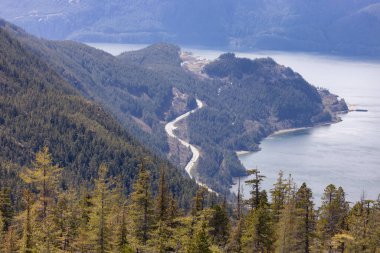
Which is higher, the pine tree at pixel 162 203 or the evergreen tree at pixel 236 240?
the pine tree at pixel 162 203

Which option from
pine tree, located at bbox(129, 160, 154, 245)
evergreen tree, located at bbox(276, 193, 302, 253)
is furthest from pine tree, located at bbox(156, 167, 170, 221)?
evergreen tree, located at bbox(276, 193, 302, 253)

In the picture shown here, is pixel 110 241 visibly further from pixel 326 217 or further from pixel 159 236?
pixel 326 217

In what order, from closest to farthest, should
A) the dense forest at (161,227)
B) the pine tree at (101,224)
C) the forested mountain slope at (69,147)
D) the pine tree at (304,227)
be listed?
the dense forest at (161,227), the pine tree at (101,224), the pine tree at (304,227), the forested mountain slope at (69,147)

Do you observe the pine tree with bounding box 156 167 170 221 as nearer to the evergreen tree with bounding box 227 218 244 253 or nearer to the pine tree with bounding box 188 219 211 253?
the evergreen tree with bounding box 227 218 244 253

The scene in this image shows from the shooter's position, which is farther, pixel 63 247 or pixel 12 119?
pixel 12 119

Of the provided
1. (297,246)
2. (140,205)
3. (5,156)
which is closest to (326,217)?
(297,246)

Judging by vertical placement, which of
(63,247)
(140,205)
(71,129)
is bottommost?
(63,247)

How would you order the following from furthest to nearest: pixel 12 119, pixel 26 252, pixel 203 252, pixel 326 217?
pixel 12 119, pixel 326 217, pixel 26 252, pixel 203 252

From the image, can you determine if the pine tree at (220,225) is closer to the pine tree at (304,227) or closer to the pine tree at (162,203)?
the pine tree at (162,203)

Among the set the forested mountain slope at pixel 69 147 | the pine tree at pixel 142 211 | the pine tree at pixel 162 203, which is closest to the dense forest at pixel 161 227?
the pine tree at pixel 142 211

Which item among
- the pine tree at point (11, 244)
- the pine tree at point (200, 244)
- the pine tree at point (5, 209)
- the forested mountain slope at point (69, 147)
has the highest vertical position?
the forested mountain slope at point (69, 147)

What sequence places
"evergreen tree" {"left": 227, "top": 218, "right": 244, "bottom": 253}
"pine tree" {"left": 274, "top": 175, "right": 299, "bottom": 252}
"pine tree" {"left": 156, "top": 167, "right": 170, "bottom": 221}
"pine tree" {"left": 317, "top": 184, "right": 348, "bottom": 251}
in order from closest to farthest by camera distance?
"pine tree" {"left": 274, "top": 175, "right": 299, "bottom": 252}
"evergreen tree" {"left": 227, "top": 218, "right": 244, "bottom": 253}
"pine tree" {"left": 156, "top": 167, "right": 170, "bottom": 221}
"pine tree" {"left": 317, "top": 184, "right": 348, "bottom": 251}
